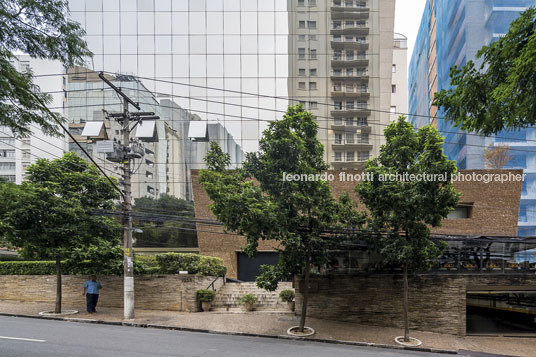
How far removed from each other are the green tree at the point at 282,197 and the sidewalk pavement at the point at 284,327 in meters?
1.65

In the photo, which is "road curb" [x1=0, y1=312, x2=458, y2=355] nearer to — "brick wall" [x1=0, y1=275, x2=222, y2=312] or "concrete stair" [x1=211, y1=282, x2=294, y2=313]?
"brick wall" [x1=0, y1=275, x2=222, y2=312]

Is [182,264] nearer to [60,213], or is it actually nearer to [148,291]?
[148,291]

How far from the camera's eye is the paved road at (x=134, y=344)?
973 centimetres

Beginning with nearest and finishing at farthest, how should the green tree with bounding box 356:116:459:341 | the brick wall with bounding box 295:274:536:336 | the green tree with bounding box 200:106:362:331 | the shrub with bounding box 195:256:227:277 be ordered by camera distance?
the green tree with bounding box 200:106:362:331
the green tree with bounding box 356:116:459:341
the brick wall with bounding box 295:274:536:336
the shrub with bounding box 195:256:227:277

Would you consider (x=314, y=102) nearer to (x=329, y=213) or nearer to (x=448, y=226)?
(x=448, y=226)

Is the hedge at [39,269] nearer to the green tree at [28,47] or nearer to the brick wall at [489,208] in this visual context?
the brick wall at [489,208]

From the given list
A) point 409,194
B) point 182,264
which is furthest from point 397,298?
point 182,264

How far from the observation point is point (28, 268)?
18.6 meters

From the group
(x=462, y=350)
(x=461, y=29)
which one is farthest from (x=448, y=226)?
(x=461, y=29)

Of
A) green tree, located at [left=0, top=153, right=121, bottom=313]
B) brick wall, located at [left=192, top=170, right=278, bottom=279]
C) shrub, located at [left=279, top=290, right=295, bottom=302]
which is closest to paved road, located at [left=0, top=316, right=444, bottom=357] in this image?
green tree, located at [left=0, top=153, right=121, bottom=313]

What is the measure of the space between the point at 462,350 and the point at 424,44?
46.9 m

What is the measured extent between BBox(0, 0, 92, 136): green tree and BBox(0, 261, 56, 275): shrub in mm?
14110

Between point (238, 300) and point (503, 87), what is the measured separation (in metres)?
15.3

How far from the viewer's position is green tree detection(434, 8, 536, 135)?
586 cm
